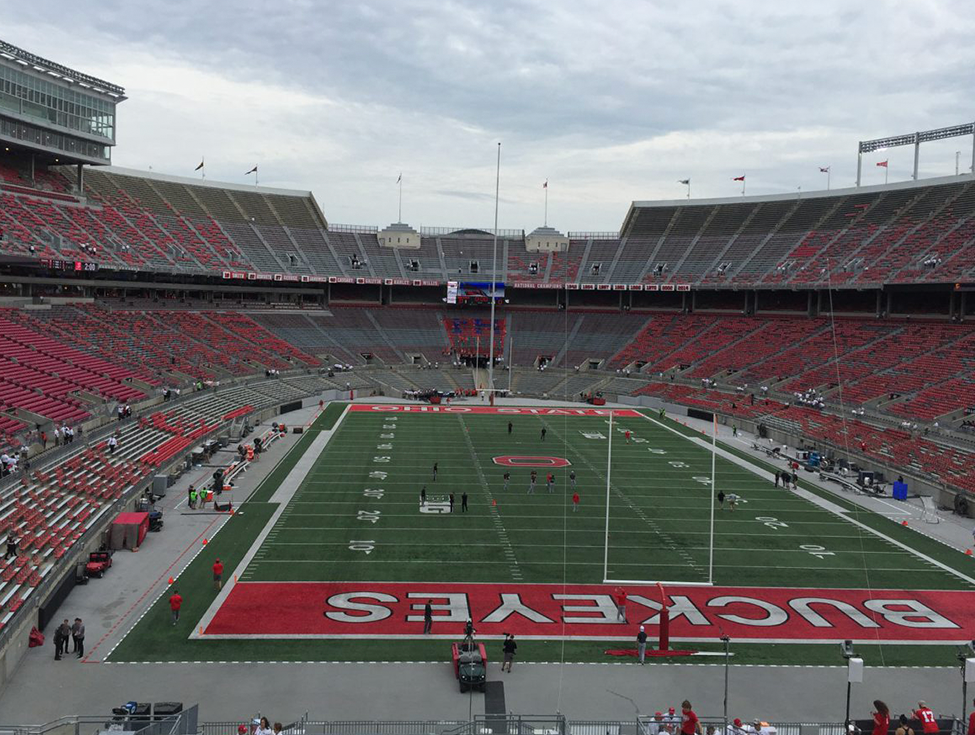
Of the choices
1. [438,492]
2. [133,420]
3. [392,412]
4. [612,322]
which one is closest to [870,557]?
[438,492]

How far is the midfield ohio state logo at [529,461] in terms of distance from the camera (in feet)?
122

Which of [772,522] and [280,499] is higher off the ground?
[772,522]

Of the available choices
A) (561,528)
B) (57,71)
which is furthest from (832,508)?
(57,71)

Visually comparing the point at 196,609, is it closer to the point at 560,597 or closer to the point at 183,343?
the point at 560,597

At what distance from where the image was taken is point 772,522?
28.6 meters

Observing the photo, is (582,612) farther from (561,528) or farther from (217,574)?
(217,574)

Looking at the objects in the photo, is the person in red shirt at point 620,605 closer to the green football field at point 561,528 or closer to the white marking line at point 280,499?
the green football field at point 561,528

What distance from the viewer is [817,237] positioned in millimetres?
65500

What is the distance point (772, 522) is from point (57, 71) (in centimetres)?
4650

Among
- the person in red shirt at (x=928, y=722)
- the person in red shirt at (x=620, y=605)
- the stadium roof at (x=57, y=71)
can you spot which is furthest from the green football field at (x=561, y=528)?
the stadium roof at (x=57, y=71)

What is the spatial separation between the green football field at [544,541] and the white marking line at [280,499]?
0.14 metres

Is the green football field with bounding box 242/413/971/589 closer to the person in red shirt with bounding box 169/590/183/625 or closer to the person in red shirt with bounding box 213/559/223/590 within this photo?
the person in red shirt with bounding box 213/559/223/590

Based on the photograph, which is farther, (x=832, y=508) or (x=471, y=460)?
(x=471, y=460)

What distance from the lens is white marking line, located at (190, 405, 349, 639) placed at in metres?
19.4
